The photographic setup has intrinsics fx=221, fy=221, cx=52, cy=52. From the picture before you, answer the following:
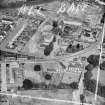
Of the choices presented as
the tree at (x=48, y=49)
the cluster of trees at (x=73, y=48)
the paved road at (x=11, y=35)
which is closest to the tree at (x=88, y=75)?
the cluster of trees at (x=73, y=48)

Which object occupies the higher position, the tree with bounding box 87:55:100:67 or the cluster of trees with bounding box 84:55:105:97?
the tree with bounding box 87:55:100:67

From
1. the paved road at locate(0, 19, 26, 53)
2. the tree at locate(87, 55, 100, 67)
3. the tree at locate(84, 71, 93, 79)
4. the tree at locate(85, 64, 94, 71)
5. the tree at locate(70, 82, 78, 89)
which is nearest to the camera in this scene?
the tree at locate(70, 82, 78, 89)

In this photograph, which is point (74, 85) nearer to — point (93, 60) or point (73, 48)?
point (93, 60)

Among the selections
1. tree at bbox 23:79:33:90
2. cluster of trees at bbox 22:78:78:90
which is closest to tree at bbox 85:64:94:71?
cluster of trees at bbox 22:78:78:90

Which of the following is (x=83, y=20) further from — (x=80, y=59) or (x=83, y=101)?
(x=83, y=101)

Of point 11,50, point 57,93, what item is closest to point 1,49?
point 11,50

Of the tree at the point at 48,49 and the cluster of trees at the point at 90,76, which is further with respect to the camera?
the tree at the point at 48,49

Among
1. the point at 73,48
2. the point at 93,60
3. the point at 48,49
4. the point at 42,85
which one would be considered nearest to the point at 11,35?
the point at 48,49

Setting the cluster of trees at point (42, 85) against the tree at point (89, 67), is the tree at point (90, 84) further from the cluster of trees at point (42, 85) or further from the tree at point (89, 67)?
the tree at point (89, 67)

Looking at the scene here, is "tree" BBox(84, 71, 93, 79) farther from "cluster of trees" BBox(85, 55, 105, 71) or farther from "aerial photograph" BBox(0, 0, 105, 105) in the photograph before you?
"cluster of trees" BBox(85, 55, 105, 71)
